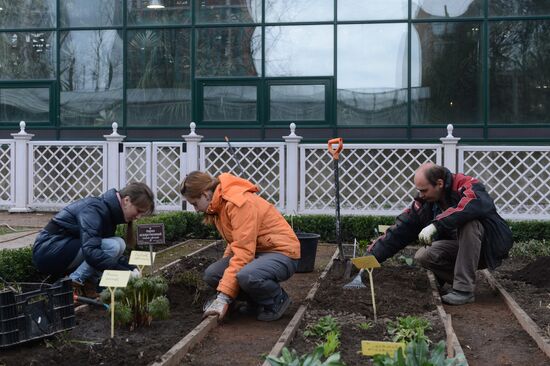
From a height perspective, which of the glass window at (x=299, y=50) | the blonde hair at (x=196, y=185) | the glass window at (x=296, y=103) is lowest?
the blonde hair at (x=196, y=185)

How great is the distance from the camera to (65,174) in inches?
507

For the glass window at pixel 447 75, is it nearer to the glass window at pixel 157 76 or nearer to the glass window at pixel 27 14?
the glass window at pixel 157 76

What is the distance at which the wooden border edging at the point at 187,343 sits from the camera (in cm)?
403

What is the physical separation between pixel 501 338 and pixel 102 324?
8.62ft

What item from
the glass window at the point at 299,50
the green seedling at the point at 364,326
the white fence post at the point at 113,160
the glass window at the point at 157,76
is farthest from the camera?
the glass window at the point at 157,76

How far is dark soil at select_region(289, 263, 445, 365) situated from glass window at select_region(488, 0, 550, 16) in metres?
7.04

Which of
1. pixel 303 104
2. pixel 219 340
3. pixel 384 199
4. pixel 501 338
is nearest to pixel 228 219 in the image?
pixel 219 340

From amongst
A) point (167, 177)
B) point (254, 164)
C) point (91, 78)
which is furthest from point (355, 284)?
point (91, 78)

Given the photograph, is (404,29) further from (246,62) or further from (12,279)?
(12,279)

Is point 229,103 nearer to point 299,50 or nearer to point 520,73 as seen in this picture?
point 299,50

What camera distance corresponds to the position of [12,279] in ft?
20.2

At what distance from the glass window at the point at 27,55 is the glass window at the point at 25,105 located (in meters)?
0.26

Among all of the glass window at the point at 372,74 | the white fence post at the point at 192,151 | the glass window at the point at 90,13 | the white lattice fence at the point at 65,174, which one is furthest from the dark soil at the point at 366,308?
the glass window at the point at 90,13

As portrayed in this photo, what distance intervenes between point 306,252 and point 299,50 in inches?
249
